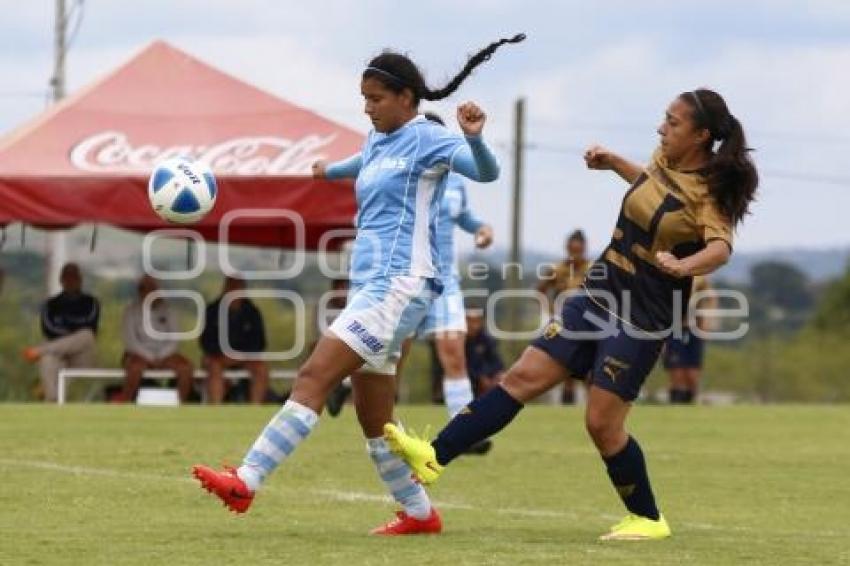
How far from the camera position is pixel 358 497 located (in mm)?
12102

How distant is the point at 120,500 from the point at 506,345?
103ft

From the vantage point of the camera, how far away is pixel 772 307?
65.8m

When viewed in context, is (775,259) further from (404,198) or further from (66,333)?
(404,198)

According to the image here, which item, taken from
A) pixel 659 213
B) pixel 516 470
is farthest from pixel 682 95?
pixel 516 470

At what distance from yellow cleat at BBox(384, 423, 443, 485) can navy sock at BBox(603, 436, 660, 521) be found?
32.1 inches

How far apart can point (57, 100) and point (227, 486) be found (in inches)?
1040

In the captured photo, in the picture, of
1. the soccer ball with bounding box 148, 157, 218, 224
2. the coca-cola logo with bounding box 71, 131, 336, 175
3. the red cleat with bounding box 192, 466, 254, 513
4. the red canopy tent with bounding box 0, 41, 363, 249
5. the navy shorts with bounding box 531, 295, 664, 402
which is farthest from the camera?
the coca-cola logo with bounding box 71, 131, 336, 175

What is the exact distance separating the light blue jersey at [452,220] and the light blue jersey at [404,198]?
5563 millimetres

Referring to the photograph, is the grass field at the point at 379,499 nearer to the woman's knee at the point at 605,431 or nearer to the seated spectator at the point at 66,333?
the woman's knee at the point at 605,431

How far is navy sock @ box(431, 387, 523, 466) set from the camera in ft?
31.5

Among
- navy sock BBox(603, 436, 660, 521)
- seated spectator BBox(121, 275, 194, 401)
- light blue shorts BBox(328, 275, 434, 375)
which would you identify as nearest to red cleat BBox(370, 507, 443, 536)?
light blue shorts BBox(328, 275, 434, 375)

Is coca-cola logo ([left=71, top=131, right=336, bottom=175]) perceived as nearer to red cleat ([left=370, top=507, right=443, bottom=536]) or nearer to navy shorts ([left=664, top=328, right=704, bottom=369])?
navy shorts ([left=664, top=328, right=704, bottom=369])

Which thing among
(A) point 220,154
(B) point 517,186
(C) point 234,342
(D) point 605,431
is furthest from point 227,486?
(B) point 517,186

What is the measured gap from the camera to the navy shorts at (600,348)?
373 inches
